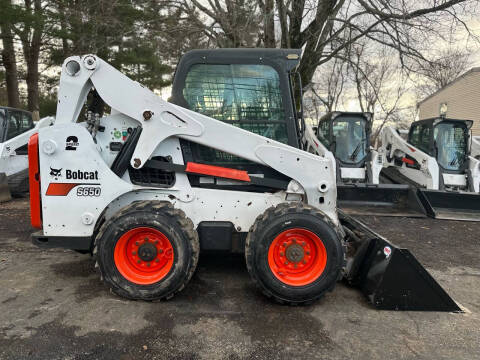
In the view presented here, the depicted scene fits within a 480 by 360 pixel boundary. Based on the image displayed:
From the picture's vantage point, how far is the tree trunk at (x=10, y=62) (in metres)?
13.1

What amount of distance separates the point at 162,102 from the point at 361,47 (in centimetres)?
1127

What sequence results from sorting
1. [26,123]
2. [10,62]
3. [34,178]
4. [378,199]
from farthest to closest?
[10,62] < [26,123] < [378,199] < [34,178]

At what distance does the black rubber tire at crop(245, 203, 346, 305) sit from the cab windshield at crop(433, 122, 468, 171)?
732 centimetres

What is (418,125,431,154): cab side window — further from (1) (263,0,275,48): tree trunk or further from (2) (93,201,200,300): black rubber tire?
(2) (93,201,200,300): black rubber tire

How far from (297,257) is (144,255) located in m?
1.44

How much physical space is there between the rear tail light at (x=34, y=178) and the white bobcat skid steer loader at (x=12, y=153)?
16.7 ft

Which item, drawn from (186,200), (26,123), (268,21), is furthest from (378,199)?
(26,123)

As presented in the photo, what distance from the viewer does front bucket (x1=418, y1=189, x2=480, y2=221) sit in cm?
693

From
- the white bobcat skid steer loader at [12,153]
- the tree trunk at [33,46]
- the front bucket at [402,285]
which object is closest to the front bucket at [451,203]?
the front bucket at [402,285]

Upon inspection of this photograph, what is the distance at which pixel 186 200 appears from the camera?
11.3 ft

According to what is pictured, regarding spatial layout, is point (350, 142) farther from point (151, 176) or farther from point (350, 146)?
point (151, 176)

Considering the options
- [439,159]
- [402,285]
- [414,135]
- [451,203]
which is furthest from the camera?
[414,135]

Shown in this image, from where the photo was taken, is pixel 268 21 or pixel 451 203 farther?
pixel 268 21

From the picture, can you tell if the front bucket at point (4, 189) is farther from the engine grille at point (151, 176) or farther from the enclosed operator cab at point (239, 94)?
the enclosed operator cab at point (239, 94)
